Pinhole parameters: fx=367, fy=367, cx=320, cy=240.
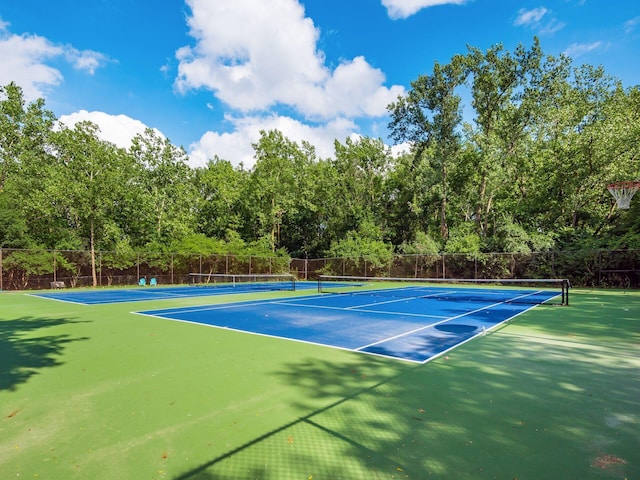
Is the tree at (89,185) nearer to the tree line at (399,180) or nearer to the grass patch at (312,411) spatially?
the tree line at (399,180)

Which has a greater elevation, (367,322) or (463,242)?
(463,242)

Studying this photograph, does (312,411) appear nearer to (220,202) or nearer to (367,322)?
(367,322)

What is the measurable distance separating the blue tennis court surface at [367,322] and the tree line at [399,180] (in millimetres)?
16527

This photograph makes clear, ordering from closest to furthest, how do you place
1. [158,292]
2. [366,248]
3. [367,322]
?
[367,322] < [158,292] < [366,248]

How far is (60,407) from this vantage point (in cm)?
387

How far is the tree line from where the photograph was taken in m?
25.1

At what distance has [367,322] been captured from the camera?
9.43 m

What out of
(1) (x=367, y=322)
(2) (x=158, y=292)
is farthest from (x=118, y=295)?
(1) (x=367, y=322)

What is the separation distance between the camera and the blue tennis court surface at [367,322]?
684cm

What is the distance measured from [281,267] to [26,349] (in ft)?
84.9

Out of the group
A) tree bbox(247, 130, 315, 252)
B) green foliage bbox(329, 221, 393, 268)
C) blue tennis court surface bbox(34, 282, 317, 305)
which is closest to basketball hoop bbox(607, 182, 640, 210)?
green foliage bbox(329, 221, 393, 268)

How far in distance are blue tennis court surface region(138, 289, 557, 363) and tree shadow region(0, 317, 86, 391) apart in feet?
9.40

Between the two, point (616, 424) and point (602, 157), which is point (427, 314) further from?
point (602, 157)

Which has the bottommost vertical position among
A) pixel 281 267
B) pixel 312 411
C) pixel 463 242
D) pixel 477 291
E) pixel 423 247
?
pixel 477 291
